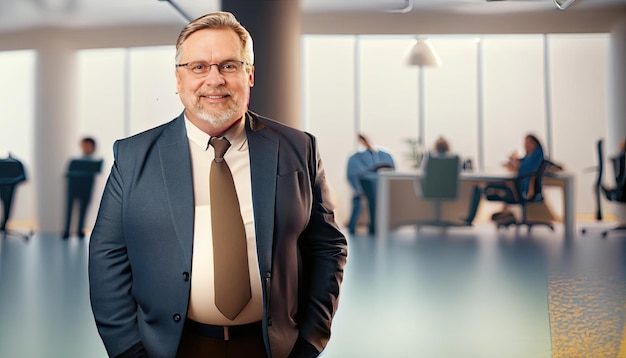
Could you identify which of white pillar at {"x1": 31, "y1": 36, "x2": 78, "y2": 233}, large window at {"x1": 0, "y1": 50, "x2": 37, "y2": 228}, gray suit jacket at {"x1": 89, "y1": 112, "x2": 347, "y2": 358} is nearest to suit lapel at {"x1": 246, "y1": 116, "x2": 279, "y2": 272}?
gray suit jacket at {"x1": 89, "y1": 112, "x2": 347, "y2": 358}

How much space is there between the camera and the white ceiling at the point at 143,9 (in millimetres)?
3779

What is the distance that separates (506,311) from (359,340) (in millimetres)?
936

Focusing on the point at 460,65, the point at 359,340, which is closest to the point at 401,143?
the point at 460,65

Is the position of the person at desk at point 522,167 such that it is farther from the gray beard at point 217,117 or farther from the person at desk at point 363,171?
the gray beard at point 217,117

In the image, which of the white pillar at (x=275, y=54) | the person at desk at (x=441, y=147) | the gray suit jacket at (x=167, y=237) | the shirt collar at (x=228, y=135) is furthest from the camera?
the white pillar at (x=275, y=54)

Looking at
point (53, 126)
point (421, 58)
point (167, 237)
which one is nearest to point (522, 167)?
point (421, 58)

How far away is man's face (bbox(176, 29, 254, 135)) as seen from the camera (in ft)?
5.66

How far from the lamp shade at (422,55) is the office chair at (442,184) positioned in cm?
59

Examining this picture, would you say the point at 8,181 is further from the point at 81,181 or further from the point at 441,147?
the point at 441,147

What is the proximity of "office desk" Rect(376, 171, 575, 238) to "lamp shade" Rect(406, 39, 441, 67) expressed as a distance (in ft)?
2.30

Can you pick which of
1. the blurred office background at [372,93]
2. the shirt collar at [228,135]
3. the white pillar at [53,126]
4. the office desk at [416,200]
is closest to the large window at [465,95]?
the blurred office background at [372,93]

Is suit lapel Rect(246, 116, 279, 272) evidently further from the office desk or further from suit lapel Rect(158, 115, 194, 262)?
the office desk

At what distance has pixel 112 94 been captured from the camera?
3814 millimetres

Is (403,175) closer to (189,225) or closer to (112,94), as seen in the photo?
(112,94)
